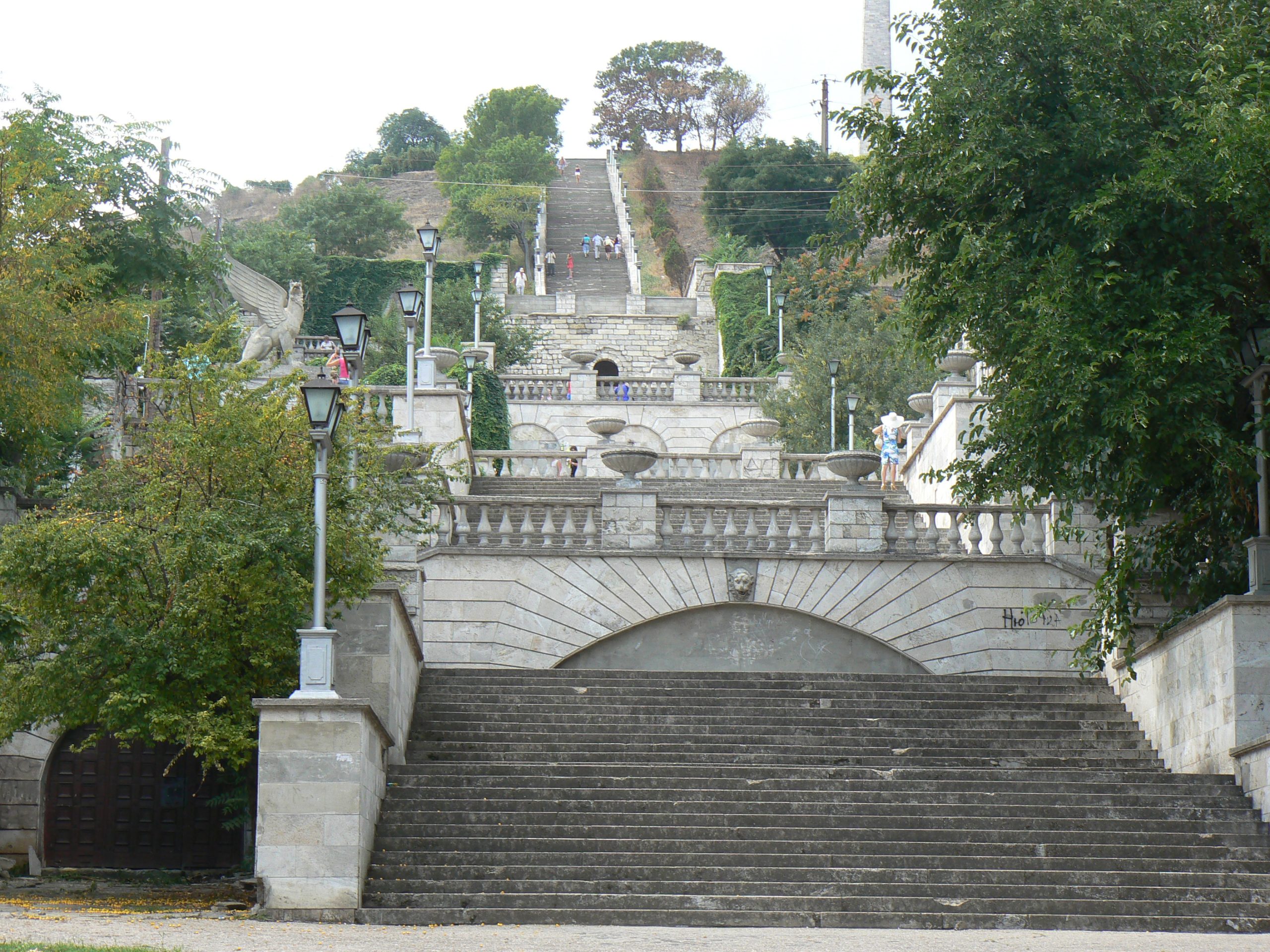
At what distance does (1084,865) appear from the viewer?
1263cm

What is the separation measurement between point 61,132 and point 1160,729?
52.5 feet

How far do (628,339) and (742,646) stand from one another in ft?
120

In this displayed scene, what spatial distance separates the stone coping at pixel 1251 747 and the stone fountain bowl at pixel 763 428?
21.5 meters

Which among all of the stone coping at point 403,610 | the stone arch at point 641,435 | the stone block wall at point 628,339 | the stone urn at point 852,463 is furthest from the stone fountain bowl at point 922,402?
the stone block wall at point 628,339

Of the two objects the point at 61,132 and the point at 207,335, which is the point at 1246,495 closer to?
the point at 61,132

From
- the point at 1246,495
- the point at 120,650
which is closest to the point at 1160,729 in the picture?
the point at 1246,495

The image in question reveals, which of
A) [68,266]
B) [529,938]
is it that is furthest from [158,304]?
[529,938]

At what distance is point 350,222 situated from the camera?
6450cm

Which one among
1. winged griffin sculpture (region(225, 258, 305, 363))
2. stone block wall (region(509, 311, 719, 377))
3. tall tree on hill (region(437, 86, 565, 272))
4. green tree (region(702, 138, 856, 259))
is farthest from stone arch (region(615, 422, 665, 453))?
tall tree on hill (region(437, 86, 565, 272))

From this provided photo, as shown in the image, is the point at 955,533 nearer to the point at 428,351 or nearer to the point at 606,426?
the point at 428,351

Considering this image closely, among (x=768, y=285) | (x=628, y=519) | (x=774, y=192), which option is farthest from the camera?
(x=774, y=192)

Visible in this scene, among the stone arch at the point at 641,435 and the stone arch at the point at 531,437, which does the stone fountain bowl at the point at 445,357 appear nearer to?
the stone arch at the point at 531,437

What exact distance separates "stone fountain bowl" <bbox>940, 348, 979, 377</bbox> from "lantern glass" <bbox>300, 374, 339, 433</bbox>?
1320 centimetres

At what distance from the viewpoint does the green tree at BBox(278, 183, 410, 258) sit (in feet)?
212
